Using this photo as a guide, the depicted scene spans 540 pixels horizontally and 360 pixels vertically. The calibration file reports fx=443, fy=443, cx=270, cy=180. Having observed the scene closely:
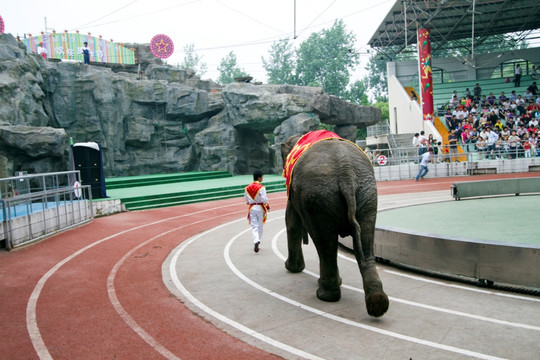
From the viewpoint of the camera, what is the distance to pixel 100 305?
6.62 metres

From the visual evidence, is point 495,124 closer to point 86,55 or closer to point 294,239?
point 294,239

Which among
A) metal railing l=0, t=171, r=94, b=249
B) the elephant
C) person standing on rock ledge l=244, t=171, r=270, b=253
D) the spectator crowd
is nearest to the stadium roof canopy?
the spectator crowd

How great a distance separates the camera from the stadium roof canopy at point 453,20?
3170 centimetres

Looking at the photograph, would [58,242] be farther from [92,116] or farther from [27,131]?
[92,116]

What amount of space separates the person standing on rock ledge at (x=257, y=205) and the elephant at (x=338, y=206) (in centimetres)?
341

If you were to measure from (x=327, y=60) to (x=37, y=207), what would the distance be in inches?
2312

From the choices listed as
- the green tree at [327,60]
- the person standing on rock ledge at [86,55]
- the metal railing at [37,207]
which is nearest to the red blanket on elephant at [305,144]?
the metal railing at [37,207]

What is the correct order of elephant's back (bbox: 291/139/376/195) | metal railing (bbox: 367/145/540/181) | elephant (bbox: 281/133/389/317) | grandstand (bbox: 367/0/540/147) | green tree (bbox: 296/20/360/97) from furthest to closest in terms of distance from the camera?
green tree (bbox: 296/20/360/97), grandstand (bbox: 367/0/540/147), metal railing (bbox: 367/145/540/181), elephant's back (bbox: 291/139/376/195), elephant (bbox: 281/133/389/317)

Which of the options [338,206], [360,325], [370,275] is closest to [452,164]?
[338,206]

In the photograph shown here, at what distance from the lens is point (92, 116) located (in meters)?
27.9

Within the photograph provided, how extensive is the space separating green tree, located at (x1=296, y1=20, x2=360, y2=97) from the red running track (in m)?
55.4

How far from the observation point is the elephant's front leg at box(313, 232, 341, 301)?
6082 millimetres

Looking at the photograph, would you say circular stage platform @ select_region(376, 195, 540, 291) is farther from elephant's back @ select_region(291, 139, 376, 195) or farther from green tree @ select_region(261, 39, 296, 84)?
green tree @ select_region(261, 39, 296, 84)

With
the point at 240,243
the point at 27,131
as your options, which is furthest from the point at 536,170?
the point at 27,131
